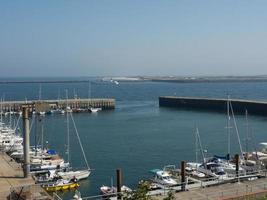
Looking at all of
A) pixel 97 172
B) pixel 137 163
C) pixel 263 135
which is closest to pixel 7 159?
pixel 97 172

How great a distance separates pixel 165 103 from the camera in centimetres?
10244

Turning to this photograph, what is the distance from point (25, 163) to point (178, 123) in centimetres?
4480

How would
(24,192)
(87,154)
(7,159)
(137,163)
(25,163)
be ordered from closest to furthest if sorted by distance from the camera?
(24,192)
(25,163)
(7,159)
(137,163)
(87,154)

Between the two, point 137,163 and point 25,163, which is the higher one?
point 25,163

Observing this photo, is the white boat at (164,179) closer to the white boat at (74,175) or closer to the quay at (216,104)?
the white boat at (74,175)

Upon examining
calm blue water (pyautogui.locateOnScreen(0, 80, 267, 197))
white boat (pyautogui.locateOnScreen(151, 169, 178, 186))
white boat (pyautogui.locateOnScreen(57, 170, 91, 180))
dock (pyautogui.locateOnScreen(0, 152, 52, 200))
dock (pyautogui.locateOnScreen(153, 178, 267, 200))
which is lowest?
calm blue water (pyautogui.locateOnScreen(0, 80, 267, 197))

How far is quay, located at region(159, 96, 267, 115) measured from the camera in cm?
8044

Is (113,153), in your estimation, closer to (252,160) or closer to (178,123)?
(252,160)

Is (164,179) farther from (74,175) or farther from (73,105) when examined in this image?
(73,105)

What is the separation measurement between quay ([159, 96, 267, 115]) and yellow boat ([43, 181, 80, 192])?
55.5 metres

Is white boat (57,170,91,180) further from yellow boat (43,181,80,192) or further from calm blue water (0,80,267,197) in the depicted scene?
yellow boat (43,181,80,192)

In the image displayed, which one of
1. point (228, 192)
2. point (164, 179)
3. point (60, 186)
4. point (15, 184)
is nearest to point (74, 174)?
point (60, 186)

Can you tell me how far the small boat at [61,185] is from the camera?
27.6m

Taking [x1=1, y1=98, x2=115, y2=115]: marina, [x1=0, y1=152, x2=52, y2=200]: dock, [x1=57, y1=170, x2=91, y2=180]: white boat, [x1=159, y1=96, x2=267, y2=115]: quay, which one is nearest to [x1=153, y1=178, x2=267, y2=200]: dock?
[x1=0, y1=152, x2=52, y2=200]: dock
